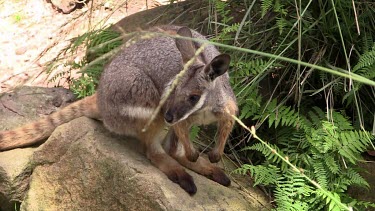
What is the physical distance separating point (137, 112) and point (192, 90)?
1.95 ft

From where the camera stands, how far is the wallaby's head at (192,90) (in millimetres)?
3496

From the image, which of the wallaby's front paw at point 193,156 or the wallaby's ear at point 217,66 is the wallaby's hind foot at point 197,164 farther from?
the wallaby's ear at point 217,66

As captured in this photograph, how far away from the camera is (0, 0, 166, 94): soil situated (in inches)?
258

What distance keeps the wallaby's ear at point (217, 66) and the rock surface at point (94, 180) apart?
35.7 inches

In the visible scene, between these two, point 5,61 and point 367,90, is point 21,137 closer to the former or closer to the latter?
point 5,61

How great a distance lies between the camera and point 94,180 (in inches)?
164

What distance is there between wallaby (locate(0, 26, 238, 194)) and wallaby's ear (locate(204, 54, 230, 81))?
0.01 meters

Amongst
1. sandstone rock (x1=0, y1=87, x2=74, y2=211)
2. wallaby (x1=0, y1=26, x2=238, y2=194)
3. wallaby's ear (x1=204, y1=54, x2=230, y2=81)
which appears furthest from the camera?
sandstone rock (x1=0, y1=87, x2=74, y2=211)

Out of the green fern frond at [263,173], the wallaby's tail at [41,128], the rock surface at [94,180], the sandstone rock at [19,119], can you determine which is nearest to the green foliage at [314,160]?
the green fern frond at [263,173]

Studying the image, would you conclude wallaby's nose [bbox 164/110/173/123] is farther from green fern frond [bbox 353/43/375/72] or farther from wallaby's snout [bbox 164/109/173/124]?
green fern frond [bbox 353/43/375/72]

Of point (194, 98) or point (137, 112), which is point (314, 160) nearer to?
point (194, 98)

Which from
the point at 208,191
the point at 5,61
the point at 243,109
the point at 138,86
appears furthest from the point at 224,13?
the point at 5,61

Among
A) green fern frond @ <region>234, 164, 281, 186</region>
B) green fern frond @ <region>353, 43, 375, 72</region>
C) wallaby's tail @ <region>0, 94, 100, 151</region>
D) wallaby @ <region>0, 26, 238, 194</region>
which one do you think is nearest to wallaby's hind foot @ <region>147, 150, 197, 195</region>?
wallaby @ <region>0, 26, 238, 194</region>

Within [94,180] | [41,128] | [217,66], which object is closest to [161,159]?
[94,180]
